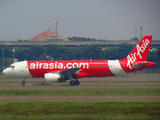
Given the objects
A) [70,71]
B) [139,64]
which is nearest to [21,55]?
[70,71]

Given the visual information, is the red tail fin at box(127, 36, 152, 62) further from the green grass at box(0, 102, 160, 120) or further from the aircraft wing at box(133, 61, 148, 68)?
the green grass at box(0, 102, 160, 120)

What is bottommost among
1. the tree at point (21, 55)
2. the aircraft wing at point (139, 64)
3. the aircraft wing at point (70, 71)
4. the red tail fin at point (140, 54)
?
the aircraft wing at point (70, 71)

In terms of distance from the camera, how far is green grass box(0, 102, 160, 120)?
1398 centimetres

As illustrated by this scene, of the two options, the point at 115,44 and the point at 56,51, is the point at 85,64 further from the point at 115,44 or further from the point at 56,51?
the point at 115,44

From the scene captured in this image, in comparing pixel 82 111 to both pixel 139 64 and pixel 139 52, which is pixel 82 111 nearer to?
pixel 139 64

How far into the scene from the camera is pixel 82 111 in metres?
15.6

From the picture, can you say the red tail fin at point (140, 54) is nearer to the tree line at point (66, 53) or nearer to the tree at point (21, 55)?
the tree line at point (66, 53)

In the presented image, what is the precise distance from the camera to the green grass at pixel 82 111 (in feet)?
45.9

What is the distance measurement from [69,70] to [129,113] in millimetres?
21377

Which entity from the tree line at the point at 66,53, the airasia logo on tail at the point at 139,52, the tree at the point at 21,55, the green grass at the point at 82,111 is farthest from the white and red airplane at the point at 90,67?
the tree line at the point at 66,53

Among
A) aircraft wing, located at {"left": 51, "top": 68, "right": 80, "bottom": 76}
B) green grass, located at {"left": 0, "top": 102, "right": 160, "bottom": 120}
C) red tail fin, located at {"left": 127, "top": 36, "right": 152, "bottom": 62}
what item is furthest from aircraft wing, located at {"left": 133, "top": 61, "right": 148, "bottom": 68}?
green grass, located at {"left": 0, "top": 102, "right": 160, "bottom": 120}

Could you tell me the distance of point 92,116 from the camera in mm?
14070

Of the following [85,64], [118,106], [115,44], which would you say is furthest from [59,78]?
[115,44]

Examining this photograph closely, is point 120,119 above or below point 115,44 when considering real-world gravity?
below
